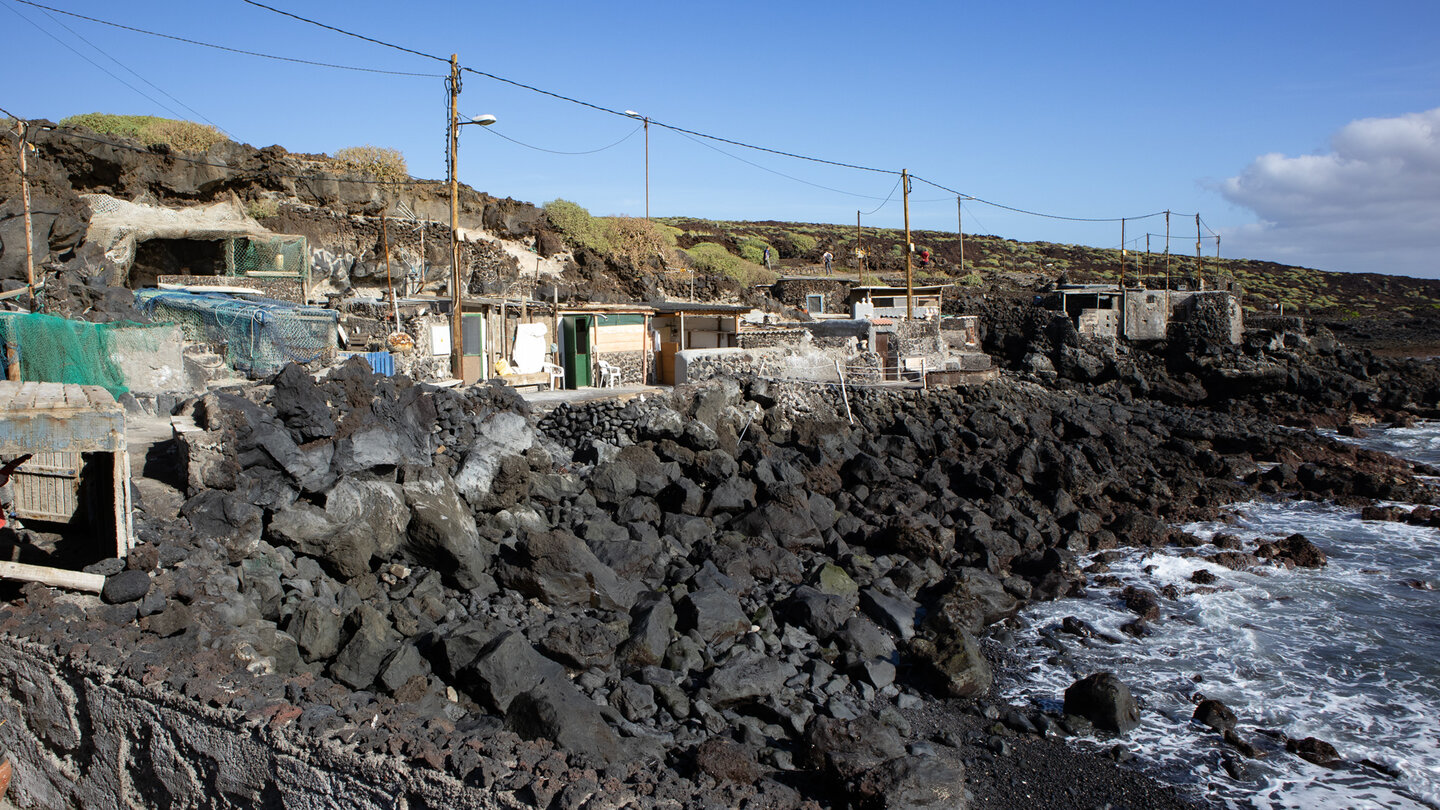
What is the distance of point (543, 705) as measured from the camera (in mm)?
7684

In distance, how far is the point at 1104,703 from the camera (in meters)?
10.5

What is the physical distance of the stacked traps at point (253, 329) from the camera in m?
18.0

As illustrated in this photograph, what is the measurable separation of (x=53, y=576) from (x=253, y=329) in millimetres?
10343

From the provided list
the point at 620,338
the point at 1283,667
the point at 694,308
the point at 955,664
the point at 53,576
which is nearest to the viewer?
the point at 53,576

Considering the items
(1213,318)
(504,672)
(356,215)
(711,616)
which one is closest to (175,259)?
(356,215)

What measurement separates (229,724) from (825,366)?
65.0 feet

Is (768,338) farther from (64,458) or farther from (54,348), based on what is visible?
(64,458)

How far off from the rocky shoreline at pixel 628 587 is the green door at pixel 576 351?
13.4 ft

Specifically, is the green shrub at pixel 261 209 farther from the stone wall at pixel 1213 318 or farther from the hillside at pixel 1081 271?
the stone wall at pixel 1213 318

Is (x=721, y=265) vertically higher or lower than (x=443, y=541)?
higher

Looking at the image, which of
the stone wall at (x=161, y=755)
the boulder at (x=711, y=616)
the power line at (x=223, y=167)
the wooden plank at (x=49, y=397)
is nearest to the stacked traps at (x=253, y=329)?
the wooden plank at (x=49, y=397)

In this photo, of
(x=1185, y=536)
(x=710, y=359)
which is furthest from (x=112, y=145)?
(x=1185, y=536)

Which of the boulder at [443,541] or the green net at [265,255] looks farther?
the green net at [265,255]

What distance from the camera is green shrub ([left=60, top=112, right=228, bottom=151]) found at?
31609mm
